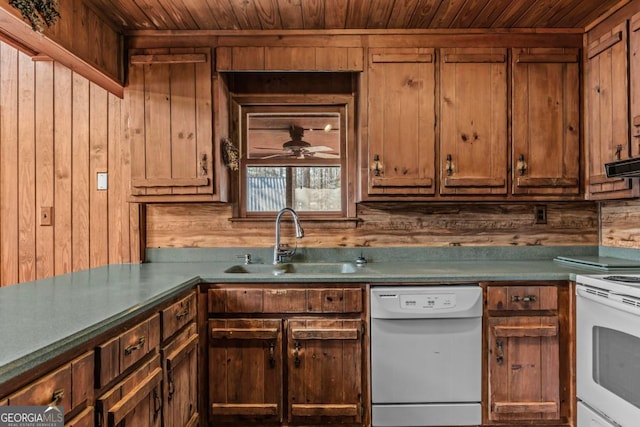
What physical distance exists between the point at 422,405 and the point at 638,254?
160cm

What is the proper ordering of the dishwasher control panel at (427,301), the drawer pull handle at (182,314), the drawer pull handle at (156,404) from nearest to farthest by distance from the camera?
the drawer pull handle at (156,404) → the drawer pull handle at (182,314) → the dishwasher control panel at (427,301)

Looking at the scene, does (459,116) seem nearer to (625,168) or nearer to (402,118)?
(402,118)

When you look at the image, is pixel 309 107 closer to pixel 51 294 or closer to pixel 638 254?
pixel 51 294

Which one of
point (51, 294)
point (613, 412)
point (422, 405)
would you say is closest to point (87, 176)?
point (51, 294)

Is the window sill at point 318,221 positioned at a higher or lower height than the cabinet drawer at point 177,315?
higher

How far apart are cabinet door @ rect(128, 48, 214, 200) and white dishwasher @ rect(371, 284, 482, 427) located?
4.26 ft

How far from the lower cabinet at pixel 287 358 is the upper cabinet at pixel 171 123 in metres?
0.82

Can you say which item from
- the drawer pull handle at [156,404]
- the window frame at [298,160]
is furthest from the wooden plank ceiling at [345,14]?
the drawer pull handle at [156,404]

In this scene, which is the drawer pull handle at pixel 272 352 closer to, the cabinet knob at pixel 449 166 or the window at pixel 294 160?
the window at pixel 294 160

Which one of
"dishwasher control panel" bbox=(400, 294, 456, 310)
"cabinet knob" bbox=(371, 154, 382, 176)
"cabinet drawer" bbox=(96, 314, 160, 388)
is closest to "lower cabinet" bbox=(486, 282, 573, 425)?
"dishwasher control panel" bbox=(400, 294, 456, 310)

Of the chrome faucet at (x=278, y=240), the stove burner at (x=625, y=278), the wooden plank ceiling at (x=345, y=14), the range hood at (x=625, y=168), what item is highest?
the wooden plank ceiling at (x=345, y=14)

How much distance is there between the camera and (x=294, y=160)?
273cm

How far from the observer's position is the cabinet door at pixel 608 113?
6.96ft

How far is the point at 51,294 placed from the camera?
1.58 meters
